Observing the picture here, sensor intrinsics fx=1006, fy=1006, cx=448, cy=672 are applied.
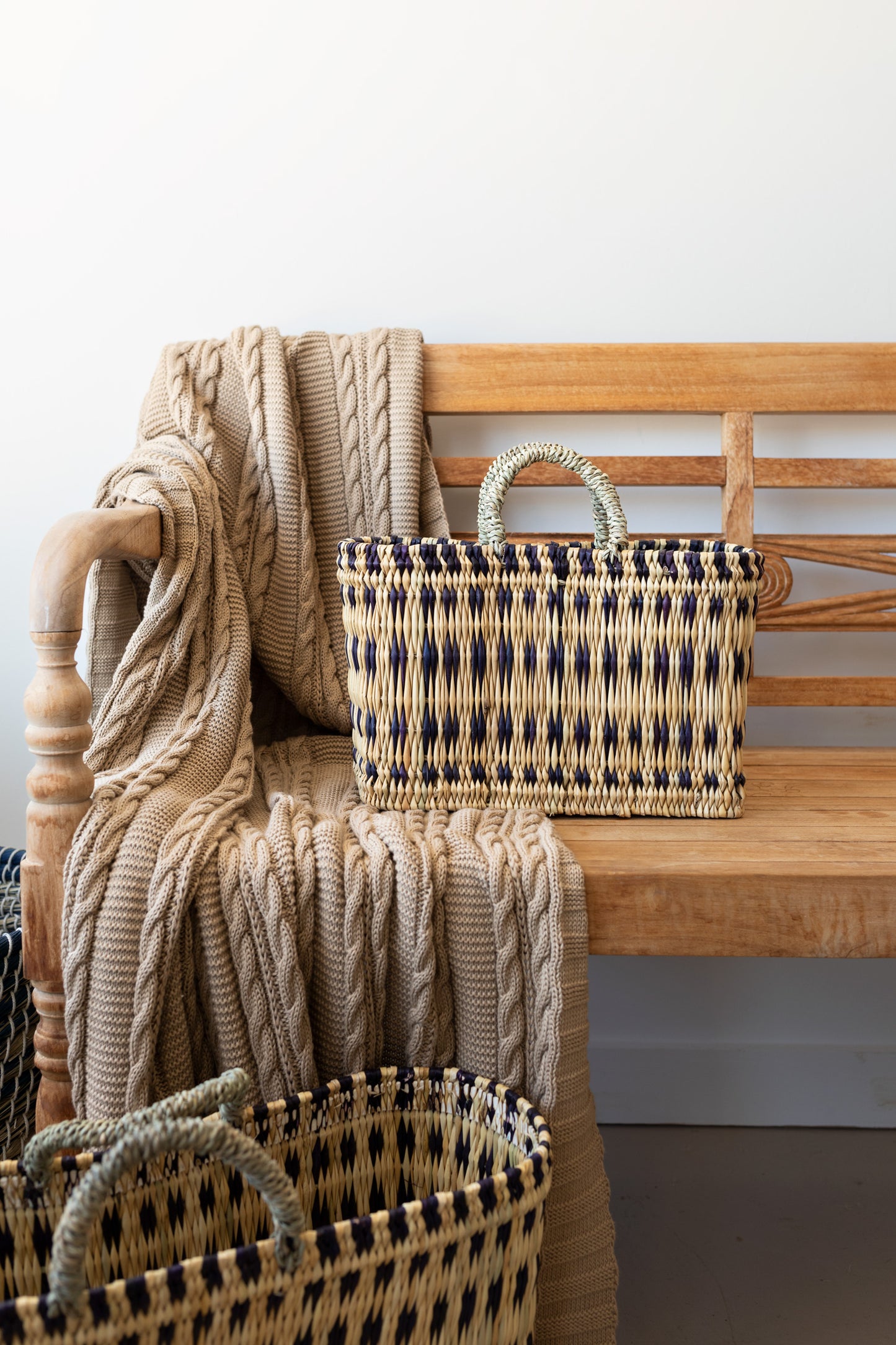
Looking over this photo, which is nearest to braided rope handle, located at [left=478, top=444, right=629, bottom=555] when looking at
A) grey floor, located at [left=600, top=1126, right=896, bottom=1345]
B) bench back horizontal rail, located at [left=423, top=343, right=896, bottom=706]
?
bench back horizontal rail, located at [left=423, top=343, right=896, bottom=706]

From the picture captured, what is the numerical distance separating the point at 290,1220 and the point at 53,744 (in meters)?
0.38

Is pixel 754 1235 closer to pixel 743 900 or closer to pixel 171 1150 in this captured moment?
pixel 743 900

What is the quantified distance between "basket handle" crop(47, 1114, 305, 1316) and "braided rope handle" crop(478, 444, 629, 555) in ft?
1.77

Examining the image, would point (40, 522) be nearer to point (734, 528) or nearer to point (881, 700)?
point (734, 528)

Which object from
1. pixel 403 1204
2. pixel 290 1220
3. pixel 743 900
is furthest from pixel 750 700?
pixel 290 1220

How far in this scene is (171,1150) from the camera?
52cm

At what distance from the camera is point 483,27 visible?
1.20m

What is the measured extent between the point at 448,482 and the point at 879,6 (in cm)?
76

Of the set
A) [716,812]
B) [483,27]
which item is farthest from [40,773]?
[483,27]

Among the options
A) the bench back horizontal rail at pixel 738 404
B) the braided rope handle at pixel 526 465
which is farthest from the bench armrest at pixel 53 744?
the bench back horizontal rail at pixel 738 404

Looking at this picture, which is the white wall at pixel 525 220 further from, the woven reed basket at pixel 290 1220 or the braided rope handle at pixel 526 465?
the woven reed basket at pixel 290 1220

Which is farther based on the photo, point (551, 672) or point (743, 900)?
point (551, 672)

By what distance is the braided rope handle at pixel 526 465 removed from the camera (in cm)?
90

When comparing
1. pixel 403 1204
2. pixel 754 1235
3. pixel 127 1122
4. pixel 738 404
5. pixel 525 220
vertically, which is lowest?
pixel 754 1235
